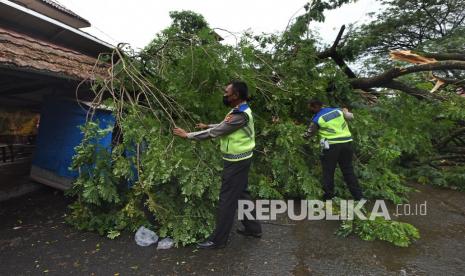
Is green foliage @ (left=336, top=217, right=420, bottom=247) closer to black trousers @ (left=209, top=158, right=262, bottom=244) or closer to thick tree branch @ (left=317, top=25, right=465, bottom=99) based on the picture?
black trousers @ (left=209, top=158, right=262, bottom=244)

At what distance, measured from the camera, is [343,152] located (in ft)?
14.6

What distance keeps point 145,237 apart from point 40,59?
95.7 inches

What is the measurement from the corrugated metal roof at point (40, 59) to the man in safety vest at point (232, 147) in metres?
1.72

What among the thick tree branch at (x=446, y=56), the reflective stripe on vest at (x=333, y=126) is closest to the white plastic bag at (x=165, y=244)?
the reflective stripe on vest at (x=333, y=126)

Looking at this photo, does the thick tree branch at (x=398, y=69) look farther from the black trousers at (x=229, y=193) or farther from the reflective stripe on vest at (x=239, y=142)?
the black trousers at (x=229, y=193)

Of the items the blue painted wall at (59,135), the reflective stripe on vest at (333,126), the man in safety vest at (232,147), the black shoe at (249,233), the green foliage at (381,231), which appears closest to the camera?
the man in safety vest at (232,147)

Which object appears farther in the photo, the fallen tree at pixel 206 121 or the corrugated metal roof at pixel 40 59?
the fallen tree at pixel 206 121

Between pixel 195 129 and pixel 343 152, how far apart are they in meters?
2.01

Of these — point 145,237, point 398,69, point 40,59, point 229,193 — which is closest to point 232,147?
point 229,193

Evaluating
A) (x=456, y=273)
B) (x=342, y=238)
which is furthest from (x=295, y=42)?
(x=456, y=273)

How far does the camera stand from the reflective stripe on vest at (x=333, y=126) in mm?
4402

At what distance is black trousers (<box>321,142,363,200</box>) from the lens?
4418 millimetres

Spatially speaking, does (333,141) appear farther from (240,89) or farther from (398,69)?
(398,69)

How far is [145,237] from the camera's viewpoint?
365 cm
